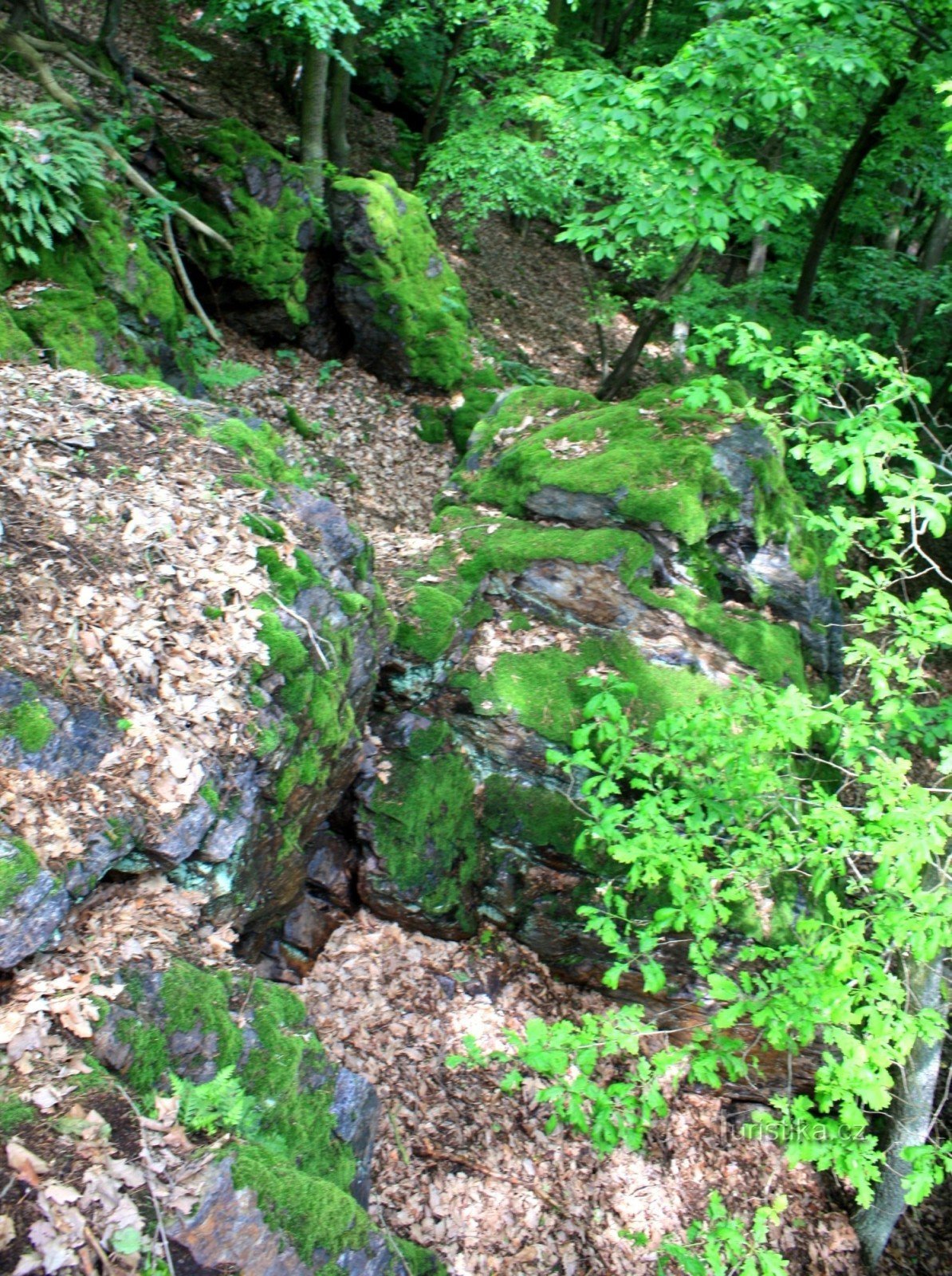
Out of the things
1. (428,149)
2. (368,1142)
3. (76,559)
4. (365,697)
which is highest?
(428,149)

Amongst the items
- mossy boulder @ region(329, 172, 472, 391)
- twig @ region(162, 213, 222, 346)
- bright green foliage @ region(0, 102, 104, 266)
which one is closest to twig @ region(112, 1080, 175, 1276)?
bright green foliage @ region(0, 102, 104, 266)

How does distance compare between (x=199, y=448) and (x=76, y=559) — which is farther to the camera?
(x=199, y=448)

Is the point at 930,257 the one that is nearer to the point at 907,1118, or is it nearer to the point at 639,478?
the point at 639,478

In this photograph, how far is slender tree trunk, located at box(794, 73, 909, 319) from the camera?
9789 mm

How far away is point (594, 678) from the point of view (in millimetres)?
5488

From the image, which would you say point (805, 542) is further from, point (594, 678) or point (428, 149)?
point (428, 149)

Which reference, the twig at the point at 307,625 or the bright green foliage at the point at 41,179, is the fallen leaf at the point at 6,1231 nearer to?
the twig at the point at 307,625

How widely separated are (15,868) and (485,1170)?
145 inches

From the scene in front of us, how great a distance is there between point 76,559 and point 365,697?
2.22 meters

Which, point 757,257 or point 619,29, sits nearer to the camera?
point 757,257

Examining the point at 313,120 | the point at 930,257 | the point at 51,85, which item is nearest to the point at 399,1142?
the point at 51,85

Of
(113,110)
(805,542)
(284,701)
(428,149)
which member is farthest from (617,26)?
(284,701)

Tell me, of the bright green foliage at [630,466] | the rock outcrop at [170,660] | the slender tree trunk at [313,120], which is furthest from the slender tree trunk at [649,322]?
the rock outcrop at [170,660]

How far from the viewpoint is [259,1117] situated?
3.31m
